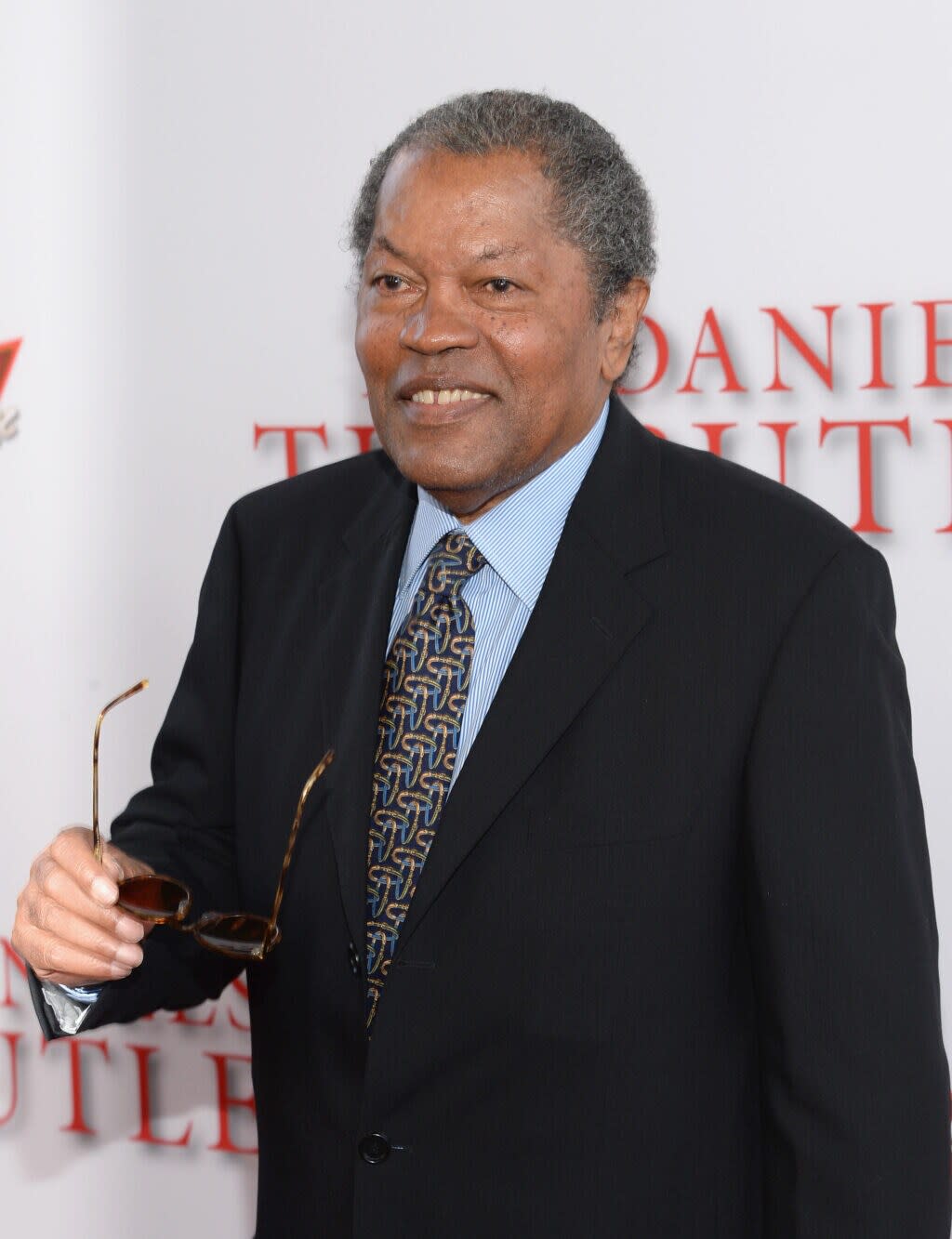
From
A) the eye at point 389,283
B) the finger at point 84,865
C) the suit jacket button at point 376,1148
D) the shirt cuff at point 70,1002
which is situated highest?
the eye at point 389,283

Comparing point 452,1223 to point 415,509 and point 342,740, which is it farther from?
point 415,509

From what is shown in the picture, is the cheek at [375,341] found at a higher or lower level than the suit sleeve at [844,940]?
higher

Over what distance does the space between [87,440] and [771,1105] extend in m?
1.54

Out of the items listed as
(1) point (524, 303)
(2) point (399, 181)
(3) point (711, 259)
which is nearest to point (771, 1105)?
(1) point (524, 303)

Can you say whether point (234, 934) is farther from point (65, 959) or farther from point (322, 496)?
point (322, 496)

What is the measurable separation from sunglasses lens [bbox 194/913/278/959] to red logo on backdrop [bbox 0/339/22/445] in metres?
1.27

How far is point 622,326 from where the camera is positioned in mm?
1501

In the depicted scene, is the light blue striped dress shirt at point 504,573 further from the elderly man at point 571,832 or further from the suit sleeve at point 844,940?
the suit sleeve at point 844,940

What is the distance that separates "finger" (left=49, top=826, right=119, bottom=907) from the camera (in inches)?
51.1

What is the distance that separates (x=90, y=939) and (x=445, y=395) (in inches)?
23.3

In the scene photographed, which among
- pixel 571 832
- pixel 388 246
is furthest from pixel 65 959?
pixel 388 246

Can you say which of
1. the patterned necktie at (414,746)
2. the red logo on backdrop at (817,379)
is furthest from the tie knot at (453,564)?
the red logo on backdrop at (817,379)

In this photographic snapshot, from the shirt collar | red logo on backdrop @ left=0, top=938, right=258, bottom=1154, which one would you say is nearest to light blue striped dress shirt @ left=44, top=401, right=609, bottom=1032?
the shirt collar

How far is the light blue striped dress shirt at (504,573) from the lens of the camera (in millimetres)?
1422
